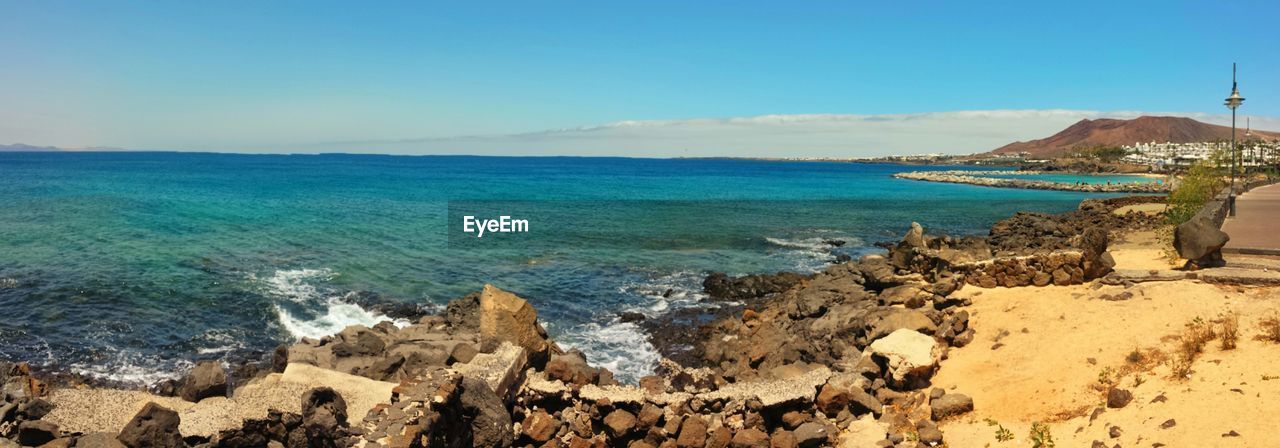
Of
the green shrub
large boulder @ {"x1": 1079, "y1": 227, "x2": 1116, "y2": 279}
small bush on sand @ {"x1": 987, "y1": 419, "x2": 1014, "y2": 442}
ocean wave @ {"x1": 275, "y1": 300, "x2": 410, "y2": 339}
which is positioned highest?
the green shrub

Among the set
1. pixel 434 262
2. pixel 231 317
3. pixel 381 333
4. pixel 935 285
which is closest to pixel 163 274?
pixel 231 317

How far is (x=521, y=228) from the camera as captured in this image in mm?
38062

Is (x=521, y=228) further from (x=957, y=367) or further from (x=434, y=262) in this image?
(x=957, y=367)

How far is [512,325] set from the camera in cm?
1270

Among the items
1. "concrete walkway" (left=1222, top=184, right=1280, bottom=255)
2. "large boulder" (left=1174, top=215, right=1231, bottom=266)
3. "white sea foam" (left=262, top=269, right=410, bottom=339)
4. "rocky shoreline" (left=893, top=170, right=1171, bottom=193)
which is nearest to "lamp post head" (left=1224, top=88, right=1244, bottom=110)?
"concrete walkway" (left=1222, top=184, right=1280, bottom=255)

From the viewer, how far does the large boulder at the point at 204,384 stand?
10.3m

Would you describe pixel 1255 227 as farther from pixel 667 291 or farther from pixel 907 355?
pixel 667 291

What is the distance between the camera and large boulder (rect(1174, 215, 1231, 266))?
1478 centimetres

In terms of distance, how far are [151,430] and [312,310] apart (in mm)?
12163

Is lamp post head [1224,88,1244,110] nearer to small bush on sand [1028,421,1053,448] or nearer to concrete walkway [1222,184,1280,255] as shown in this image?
concrete walkway [1222,184,1280,255]

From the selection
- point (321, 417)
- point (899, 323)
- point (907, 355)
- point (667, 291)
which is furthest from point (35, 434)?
point (667, 291)

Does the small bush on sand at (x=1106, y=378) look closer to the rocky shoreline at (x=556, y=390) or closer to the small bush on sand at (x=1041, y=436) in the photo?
the small bush on sand at (x=1041, y=436)

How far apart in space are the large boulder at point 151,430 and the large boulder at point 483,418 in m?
3.45

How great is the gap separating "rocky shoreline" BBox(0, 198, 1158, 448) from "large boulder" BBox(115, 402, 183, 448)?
0.02 m
